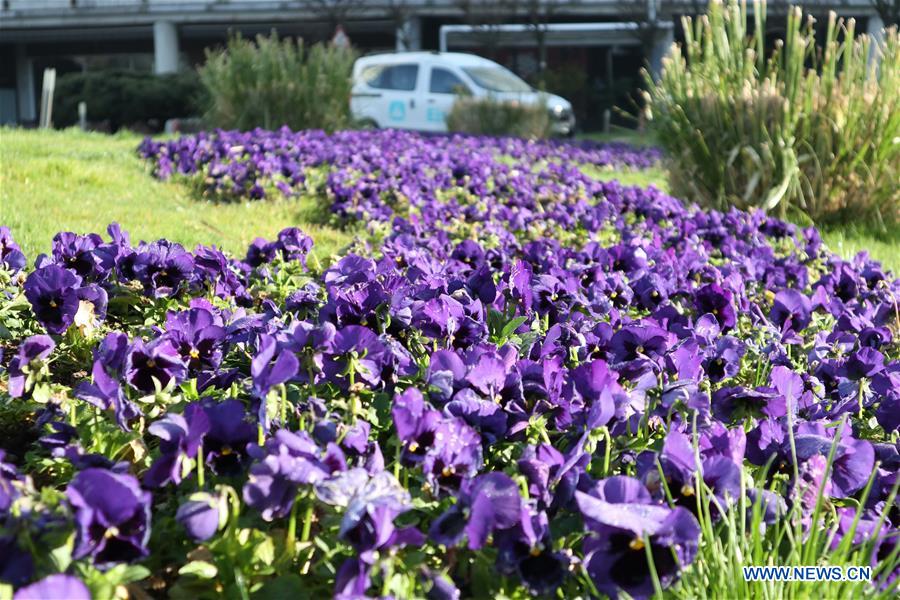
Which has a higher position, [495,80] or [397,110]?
[495,80]

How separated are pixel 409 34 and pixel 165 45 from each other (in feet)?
35.2

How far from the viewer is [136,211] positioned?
599 cm

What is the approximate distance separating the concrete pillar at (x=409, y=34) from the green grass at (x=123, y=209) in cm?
3198

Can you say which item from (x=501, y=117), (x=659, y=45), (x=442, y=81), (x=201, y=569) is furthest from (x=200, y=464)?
(x=659, y=45)

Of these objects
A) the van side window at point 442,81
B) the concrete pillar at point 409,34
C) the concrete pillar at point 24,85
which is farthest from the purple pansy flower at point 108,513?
the concrete pillar at point 24,85

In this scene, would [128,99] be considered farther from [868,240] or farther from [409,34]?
[868,240]

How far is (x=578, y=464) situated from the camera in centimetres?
188

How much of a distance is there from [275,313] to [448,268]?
1135 mm

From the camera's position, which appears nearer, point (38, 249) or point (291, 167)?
point (38, 249)

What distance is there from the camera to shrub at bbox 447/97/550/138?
59.0 ft

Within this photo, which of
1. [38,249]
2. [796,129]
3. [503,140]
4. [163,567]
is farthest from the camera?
[503,140]

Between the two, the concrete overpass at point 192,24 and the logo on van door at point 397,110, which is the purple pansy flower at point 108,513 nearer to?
the logo on van door at point 397,110

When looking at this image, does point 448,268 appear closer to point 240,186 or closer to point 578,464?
point 578,464

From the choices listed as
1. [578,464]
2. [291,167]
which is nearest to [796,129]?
[291,167]
